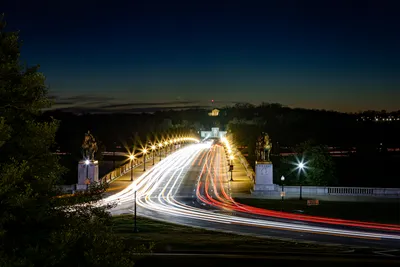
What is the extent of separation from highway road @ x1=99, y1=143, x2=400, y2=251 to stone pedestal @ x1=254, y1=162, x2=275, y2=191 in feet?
11.7

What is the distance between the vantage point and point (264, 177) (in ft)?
173

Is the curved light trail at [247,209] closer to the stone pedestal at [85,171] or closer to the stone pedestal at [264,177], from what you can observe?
the stone pedestal at [264,177]

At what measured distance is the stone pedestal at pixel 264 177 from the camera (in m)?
52.5

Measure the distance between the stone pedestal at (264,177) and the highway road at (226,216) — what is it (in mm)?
3576

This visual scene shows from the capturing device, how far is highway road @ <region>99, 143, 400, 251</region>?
1293 inches

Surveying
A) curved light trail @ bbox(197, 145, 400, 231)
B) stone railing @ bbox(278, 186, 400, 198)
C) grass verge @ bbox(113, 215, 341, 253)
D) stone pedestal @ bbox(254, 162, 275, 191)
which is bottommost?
grass verge @ bbox(113, 215, 341, 253)

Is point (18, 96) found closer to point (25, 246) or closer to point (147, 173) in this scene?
point (25, 246)

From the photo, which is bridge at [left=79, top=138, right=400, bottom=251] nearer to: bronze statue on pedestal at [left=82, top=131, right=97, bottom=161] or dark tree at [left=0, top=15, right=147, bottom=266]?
bronze statue on pedestal at [left=82, top=131, right=97, bottom=161]

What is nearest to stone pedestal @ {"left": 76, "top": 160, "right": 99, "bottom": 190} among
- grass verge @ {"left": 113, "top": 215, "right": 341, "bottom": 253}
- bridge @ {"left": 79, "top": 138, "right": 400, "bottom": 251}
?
bridge @ {"left": 79, "top": 138, "right": 400, "bottom": 251}

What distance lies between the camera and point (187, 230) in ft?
114

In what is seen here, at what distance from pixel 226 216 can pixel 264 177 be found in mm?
13379

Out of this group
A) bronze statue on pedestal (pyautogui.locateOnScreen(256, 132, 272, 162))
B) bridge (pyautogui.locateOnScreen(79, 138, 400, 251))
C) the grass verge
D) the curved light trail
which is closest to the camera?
the grass verge

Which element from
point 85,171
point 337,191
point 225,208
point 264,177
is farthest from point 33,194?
point 337,191

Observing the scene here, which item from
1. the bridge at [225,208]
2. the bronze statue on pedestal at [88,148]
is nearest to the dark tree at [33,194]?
the bridge at [225,208]
